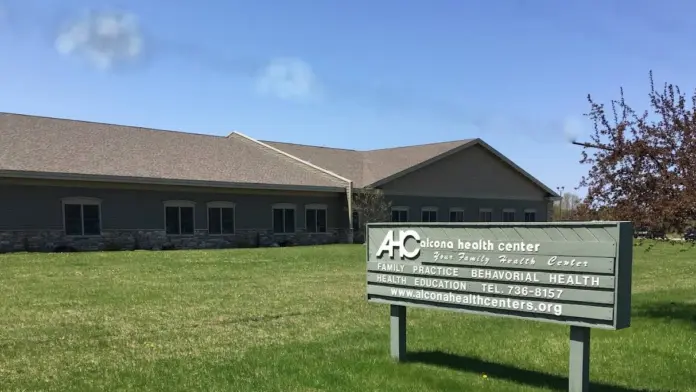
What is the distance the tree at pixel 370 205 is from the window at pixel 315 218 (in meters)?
1.86

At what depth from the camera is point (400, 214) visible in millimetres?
36375

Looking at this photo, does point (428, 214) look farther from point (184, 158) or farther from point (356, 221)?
point (184, 158)

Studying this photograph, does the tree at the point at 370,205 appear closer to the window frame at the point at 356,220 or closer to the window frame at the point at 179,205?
the window frame at the point at 356,220

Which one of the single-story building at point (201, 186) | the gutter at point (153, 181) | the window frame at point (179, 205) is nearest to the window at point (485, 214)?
the single-story building at point (201, 186)

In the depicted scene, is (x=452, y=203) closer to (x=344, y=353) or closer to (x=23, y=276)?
(x=23, y=276)

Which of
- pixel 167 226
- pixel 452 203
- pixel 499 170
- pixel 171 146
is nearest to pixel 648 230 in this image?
pixel 167 226

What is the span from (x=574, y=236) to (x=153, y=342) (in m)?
5.37

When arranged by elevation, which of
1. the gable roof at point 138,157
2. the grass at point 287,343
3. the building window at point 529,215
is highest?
the gable roof at point 138,157

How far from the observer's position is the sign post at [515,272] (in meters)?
4.90

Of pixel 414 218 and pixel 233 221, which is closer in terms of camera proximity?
pixel 233 221

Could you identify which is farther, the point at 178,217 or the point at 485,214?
the point at 485,214

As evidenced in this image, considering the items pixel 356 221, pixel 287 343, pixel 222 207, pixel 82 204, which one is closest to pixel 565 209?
pixel 356 221

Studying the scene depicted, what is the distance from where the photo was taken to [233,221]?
99.0 feet

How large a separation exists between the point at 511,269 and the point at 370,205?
27.8 m
